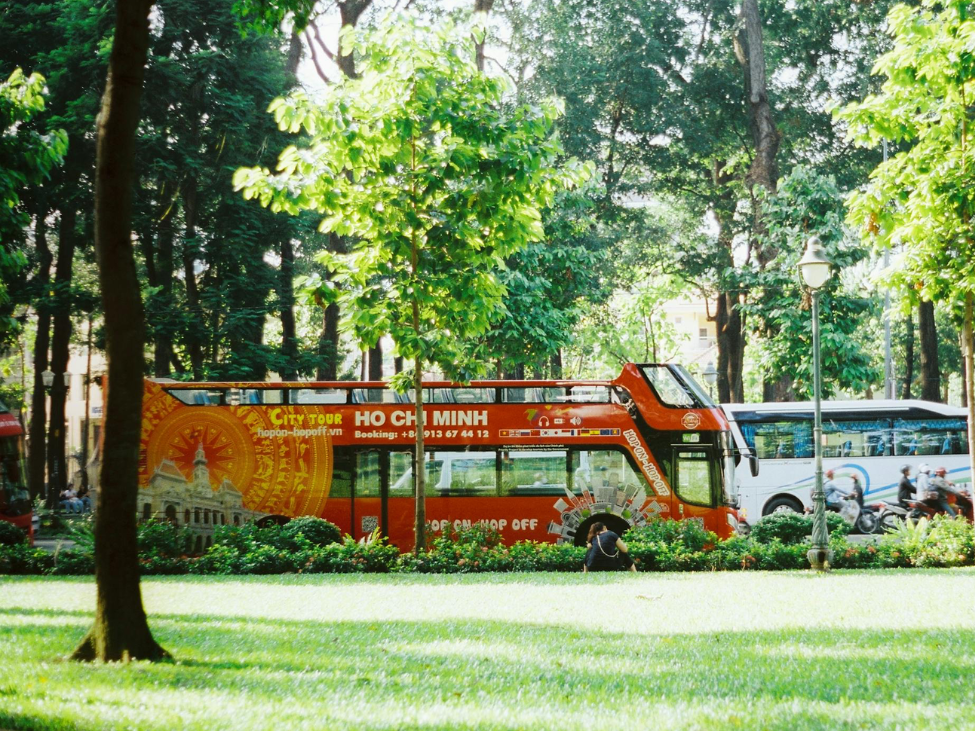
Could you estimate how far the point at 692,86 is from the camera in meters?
33.8

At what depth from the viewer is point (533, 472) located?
19000mm

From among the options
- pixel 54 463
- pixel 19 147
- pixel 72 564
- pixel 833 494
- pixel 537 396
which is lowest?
pixel 72 564

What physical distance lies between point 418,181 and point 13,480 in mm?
14026

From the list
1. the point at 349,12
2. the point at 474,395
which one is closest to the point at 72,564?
the point at 474,395

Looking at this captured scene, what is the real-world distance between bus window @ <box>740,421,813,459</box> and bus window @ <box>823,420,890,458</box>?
19.2 inches

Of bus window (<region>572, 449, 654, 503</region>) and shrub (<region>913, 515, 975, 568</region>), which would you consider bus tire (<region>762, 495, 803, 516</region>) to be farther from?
shrub (<region>913, 515, 975, 568</region>)

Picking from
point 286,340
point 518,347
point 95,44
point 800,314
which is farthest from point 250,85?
point 800,314

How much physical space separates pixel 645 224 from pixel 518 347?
10.4m

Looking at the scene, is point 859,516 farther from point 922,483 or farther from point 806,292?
point 806,292

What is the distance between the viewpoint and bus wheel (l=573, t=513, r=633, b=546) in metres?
18.9

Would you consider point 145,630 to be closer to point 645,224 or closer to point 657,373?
point 657,373

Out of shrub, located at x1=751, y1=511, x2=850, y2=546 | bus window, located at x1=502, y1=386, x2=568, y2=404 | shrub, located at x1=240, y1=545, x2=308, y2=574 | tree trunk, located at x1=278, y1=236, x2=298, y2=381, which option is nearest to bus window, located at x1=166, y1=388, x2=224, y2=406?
shrub, located at x1=240, y1=545, x2=308, y2=574

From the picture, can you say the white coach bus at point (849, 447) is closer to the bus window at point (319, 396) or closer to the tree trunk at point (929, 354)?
the tree trunk at point (929, 354)

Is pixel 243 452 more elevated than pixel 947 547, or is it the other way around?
pixel 243 452
